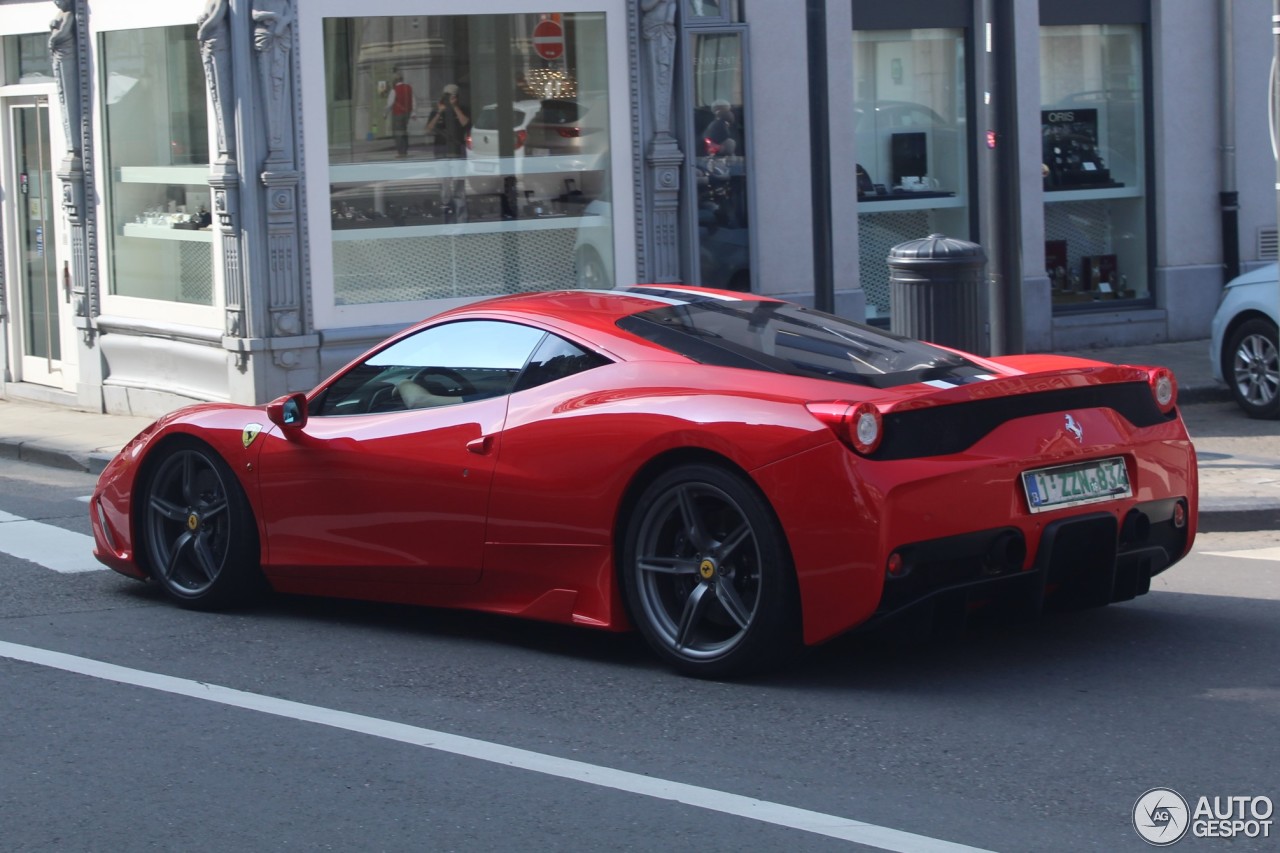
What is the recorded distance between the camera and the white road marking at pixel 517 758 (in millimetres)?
4352

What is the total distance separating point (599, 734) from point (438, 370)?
6.41 feet

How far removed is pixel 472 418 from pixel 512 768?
5.91 feet

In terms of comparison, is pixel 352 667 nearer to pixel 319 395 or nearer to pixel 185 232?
pixel 319 395

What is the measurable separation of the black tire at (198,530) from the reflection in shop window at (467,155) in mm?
5809

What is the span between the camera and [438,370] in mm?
6734

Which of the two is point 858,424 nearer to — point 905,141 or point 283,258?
point 283,258

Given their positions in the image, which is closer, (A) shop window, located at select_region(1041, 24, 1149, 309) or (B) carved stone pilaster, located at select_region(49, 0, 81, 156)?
(B) carved stone pilaster, located at select_region(49, 0, 81, 156)

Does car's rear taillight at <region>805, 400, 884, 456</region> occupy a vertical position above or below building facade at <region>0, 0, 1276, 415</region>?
below

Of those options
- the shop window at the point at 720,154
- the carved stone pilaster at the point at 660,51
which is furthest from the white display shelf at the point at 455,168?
the shop window at the point at 720,154

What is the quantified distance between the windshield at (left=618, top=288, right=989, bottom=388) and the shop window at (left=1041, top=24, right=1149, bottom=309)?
9.70m

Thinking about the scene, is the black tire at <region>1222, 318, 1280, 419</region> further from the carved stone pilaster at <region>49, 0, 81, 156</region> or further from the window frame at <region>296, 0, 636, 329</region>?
the carved stone pilaster at <region>49, 0, 81, 156</region>

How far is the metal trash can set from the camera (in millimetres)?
10141

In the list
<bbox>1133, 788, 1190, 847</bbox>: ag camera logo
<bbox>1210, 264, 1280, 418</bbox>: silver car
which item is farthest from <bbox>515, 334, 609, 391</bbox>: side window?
<bbox>1210, 264, 1280, 418</bbox>: silver car

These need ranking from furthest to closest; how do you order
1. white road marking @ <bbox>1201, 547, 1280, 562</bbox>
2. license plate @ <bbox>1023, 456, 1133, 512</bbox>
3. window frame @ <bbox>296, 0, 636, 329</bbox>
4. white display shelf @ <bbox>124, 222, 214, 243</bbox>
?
1. white display shelf @ <bbox>124, 222, 214, 243</bbox>
2. window frame @ <bbox>296, 0, 636, 329</bbox>
3. white road marking @ <bbox>1201, 547, 1280, 562</bbox>
4. license plate @ <bbox>1023, 456, 1133, 512</bbox>
